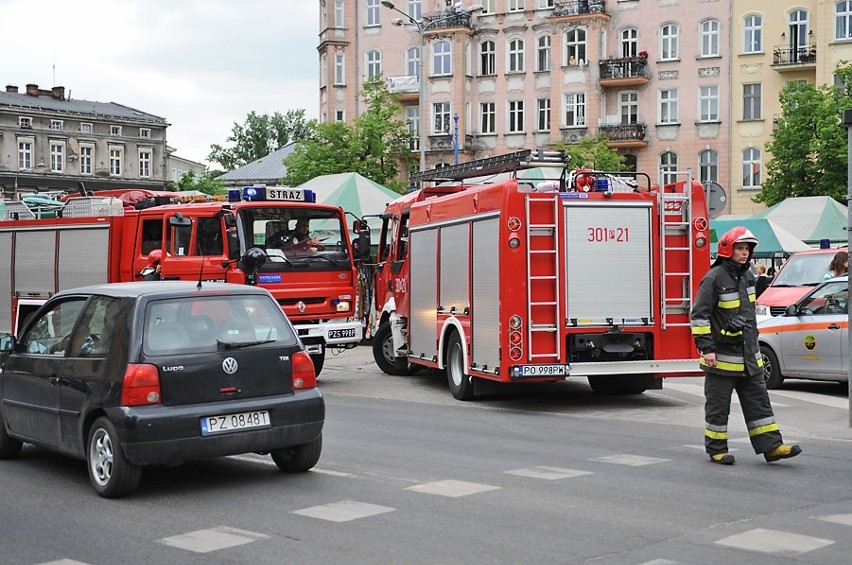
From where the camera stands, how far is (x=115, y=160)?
107 metres

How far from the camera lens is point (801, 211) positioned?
1378 inches

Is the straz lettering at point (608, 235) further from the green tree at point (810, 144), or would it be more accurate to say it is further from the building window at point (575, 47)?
the building window at point (575, 47)

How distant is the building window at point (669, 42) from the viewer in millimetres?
58750

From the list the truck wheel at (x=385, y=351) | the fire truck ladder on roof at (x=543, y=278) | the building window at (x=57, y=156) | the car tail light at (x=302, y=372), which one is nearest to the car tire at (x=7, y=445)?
the car tail light at (x=302, y=372)

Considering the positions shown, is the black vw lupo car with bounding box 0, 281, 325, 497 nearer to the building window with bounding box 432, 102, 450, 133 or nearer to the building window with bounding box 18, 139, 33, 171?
the building window with bounding box 432, 102, 450, 133

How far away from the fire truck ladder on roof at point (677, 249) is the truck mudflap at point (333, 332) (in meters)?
5.11

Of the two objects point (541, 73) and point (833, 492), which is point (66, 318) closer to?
point (833, 492)

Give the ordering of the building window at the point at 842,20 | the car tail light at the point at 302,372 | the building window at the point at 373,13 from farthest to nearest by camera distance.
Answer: the building window at the point at 373,13 < the building window at the point at 842,20 < the car tail light at the point at 302,372

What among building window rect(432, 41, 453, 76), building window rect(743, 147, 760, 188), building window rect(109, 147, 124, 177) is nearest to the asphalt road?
building window rect(743, 147, 760, 188)

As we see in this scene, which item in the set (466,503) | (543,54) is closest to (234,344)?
(466,503)

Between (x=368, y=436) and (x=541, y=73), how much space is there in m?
51.4

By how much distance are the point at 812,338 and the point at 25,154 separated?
307ft

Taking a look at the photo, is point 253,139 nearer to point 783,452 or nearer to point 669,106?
point 669,106

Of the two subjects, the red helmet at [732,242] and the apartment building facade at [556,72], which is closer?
the red helmet at [732,242]
